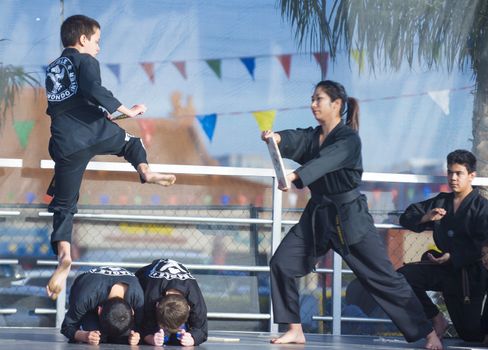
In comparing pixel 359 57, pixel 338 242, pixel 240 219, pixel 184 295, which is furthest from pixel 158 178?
pixel 359 57

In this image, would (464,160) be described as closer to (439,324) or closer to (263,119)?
(439,324)

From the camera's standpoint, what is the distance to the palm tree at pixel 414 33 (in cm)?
816

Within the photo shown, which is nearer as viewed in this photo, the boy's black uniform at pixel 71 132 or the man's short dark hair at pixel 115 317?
the man's short dark hair at pixel 115 317

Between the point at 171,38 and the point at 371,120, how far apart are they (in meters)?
1.49

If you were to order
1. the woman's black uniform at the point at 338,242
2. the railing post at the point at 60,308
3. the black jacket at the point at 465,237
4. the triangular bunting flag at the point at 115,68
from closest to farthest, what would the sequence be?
the woman's black uniform at the point at 338,242 → the black jacket at the point at 465,237 → the railing post at the point at 60,308 → the triangular bunting flag at the point at 115,68

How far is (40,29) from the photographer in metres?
7.93

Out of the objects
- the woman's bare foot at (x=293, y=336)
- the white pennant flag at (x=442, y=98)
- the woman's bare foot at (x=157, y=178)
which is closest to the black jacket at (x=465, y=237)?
the white pennant flag at (x=442, y=98)

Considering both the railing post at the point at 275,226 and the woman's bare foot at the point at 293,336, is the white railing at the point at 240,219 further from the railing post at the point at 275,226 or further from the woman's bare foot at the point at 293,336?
the woman's bare foot at the point at 293,336

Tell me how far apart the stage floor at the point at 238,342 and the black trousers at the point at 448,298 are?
0.11m

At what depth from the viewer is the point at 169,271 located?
6.41 metres

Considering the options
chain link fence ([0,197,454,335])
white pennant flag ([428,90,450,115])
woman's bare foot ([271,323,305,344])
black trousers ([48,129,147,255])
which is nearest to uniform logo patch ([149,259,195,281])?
black trousers ([48,129,147,255])

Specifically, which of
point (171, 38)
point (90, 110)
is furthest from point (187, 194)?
point (90, 110)

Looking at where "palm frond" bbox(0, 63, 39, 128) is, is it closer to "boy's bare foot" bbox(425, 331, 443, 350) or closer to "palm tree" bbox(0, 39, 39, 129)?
"palm tree" bbox(0, 39, 39, 129)

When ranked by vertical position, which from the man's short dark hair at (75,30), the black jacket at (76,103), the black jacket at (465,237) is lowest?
the black jacket at (465,237)
